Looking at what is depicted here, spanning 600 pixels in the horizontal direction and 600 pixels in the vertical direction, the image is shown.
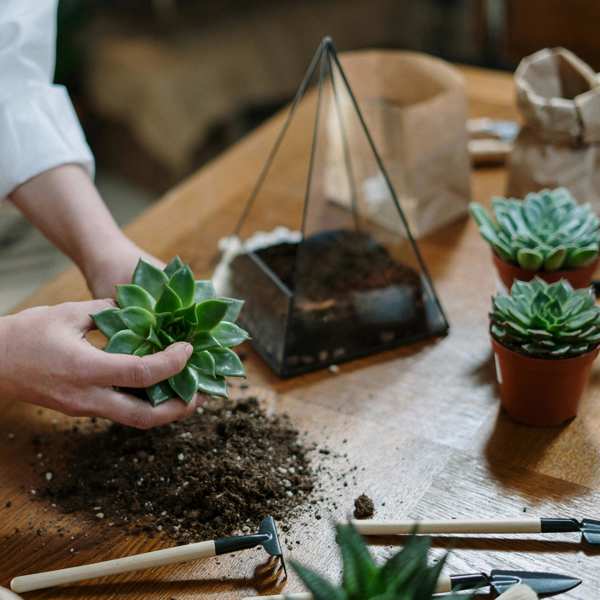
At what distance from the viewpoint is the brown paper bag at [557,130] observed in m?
1.31

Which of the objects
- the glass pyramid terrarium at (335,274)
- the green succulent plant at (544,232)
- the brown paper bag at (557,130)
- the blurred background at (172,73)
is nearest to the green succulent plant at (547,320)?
the green succulent plant at (544,232)

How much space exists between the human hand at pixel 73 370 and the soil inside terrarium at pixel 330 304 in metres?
0.25

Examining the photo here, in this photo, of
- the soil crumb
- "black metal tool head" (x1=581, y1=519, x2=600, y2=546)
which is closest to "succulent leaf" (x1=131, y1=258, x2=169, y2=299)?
the soil crumb

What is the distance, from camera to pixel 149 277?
1.00 metres

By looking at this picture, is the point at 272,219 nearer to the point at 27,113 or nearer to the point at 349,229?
the point at 349,229

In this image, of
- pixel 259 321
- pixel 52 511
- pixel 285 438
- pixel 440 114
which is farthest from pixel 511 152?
pixel 52 511

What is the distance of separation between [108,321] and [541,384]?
51 cm

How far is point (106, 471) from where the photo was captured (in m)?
1.00

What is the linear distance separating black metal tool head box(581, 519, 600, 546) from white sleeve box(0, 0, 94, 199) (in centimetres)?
82

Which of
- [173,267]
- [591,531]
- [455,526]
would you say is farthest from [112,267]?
[591,531]

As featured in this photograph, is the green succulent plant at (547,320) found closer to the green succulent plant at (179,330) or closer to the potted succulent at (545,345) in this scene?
the potted succulent at (545,345)

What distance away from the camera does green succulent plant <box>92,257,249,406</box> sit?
0.94 metres

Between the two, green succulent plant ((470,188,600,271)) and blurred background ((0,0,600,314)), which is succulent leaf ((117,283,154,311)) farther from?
blurred background ((0,0,600,314))

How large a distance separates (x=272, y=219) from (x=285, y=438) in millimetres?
518
